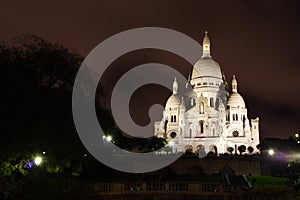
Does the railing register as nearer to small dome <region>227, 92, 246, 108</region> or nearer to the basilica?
the basilica

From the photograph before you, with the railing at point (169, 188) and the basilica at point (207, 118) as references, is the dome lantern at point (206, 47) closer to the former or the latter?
the basilica at point (207, 118)

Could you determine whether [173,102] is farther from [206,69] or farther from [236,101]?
[236,101]

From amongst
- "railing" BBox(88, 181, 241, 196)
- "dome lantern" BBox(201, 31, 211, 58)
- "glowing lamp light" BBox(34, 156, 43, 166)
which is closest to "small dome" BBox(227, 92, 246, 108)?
"dome lantern" BBox(201, 31, 211, 58)

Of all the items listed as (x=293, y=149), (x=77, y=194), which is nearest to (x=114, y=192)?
(x=77, y=194)

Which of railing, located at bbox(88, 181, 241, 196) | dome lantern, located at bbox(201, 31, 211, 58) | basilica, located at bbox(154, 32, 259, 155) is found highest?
dome lantern, located at bbox(201, 31, 211, 58)

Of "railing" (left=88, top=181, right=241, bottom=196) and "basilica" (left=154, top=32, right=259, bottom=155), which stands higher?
"basilica" (left=154, top=32, right=259, bottom=155)

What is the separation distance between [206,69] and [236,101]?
31.5 feet

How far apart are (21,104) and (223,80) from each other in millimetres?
78540

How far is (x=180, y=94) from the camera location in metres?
107

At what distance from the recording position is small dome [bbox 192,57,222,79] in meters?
104

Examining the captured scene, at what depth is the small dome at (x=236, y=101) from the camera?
99375 mm

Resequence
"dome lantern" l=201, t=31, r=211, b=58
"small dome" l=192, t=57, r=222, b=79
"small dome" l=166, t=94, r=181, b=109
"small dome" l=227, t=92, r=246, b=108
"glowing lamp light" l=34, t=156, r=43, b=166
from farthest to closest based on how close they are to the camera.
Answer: "dome lantern" l=201, t=31, r=211, b=58 → "small dome" l=192, t=57, r=222, b=79 → "small dome" l=166, t=94, r=181, b=109 → "small dome" l=227, t=92, r=246, b=108 → "glowing lamp light" l=34, t=156, r=43, b=166

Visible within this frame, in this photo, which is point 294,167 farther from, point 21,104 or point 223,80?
point 223,80

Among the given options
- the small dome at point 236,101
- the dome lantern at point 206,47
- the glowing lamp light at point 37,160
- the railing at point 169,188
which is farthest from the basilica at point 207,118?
the railing at point 169,188
